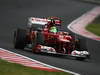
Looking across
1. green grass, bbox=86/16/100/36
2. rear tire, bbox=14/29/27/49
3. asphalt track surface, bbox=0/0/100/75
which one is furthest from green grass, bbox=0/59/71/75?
green grass, bbox=86/16/100/36

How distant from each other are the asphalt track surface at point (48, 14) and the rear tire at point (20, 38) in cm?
28

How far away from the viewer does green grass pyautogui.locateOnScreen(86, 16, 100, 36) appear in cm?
2231

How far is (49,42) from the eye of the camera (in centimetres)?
1406

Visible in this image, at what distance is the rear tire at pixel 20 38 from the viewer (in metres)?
13.8

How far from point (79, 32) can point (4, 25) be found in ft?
13.8

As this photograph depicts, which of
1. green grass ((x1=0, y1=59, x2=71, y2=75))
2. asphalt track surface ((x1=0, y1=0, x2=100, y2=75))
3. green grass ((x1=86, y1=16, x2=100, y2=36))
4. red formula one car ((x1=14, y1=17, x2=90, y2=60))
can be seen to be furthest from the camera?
green grass ((x1=86, y1=16, x2=100, y2=36))

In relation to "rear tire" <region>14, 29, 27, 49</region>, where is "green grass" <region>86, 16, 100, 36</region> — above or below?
above

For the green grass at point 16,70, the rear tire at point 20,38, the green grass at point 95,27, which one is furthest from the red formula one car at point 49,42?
the green grass at point 95,27

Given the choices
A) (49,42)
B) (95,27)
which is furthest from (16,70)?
(95,27)

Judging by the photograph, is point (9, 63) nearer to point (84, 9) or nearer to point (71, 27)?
point (71, 27)

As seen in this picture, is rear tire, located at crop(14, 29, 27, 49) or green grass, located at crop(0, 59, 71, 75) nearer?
green grass, located at crop(0, 59, 71, 75)

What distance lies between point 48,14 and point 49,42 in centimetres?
1158

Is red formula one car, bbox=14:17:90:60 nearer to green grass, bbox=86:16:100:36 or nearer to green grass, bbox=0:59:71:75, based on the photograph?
green grass, bbox=0:59:71:75

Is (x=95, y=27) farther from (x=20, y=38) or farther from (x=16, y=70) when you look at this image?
(x=16, y=70)
